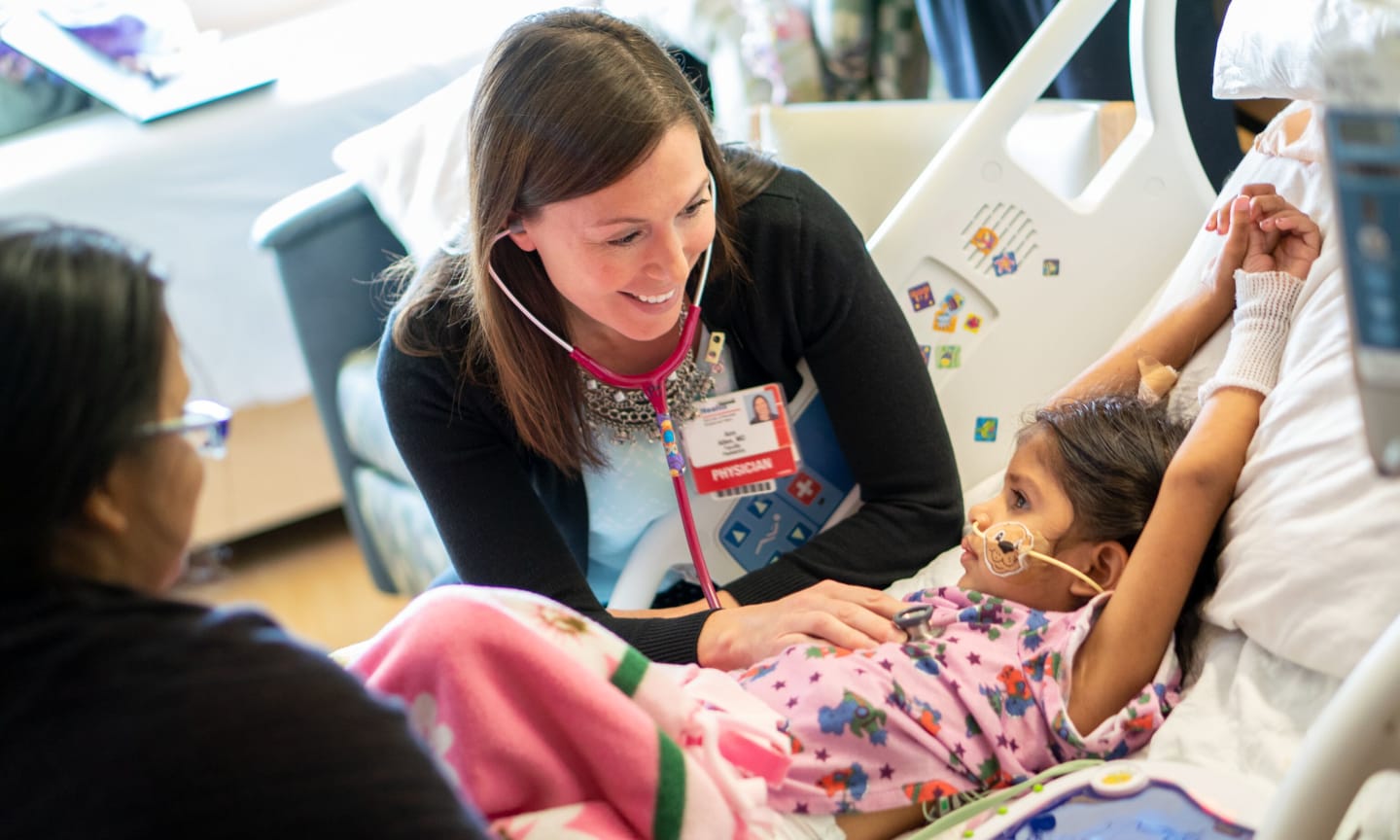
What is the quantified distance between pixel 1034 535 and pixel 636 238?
1.85 ft

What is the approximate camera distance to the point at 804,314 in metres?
1.65

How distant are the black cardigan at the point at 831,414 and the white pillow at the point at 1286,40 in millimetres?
493

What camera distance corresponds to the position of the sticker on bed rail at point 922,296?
191 centimetres

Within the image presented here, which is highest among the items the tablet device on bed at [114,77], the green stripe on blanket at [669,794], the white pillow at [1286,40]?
the tablet device on bed at [114,77]

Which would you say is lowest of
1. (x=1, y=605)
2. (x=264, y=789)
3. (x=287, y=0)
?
(x=264, y=789)

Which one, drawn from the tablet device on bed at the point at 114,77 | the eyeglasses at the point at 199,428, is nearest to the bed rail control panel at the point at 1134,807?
the eyeglasses at the point at 199,428

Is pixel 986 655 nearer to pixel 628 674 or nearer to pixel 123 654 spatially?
pixel 628 674

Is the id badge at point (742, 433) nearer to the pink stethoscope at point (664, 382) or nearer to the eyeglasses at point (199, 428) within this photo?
the pink stethoscope at point (664, 382)

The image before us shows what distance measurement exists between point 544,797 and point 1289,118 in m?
1.23

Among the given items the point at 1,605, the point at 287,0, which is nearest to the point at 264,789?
the point at 1,605

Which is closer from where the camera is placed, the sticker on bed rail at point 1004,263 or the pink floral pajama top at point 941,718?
the pink floral pajama top at point 941,718

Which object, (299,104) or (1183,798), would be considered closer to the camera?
(1183,798)

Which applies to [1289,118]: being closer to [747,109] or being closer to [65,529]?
[747,109]

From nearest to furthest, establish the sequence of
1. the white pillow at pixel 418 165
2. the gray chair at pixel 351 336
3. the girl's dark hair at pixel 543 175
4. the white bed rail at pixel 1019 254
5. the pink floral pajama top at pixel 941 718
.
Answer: the pink floral pajama top at pixel 941 718 < the girl's dark hair at pixel 543 175 < the white bed rail at pixel 1019 254 < the white pillow at pixel 418 165 < the gray chair at pixel 351 336
